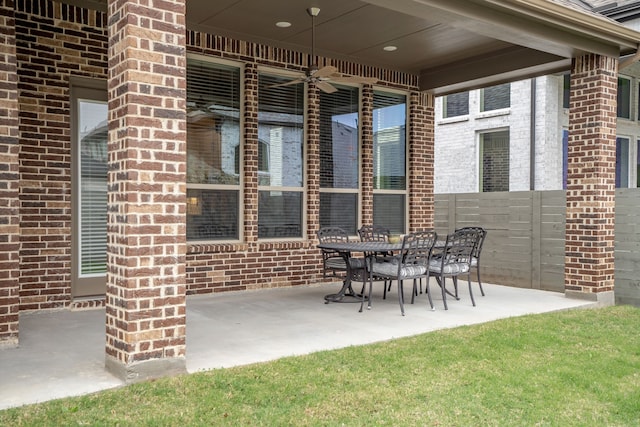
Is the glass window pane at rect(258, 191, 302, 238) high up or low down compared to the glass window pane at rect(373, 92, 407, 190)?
down

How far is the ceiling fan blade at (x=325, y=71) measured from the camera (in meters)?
5.95

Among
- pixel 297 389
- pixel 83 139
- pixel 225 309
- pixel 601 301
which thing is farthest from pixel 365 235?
pixel 297 389

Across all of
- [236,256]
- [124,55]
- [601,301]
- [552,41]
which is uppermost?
[552,41]

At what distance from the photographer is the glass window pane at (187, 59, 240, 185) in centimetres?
698

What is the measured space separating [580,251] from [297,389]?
16.2 feet

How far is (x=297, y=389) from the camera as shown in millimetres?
3590

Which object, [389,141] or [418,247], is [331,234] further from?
[389,141]

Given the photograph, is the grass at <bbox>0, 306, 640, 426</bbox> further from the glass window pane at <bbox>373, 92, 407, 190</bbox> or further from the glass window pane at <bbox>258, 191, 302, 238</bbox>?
the glass window pane at <bbox>373, 92, 407, 190</bbox>

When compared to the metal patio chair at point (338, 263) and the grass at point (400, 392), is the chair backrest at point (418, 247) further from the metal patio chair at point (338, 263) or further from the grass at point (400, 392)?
the grass at point (400, 392)

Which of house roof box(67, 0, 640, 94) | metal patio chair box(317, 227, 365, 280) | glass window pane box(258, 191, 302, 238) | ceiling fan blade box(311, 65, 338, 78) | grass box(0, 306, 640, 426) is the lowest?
grass box(0, 306, 640, 426)

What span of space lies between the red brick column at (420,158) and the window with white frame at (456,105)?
3.84 metres

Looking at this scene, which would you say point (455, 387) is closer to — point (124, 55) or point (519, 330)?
point (519, 330)

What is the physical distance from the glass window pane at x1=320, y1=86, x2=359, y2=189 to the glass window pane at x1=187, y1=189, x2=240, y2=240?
1541 mm

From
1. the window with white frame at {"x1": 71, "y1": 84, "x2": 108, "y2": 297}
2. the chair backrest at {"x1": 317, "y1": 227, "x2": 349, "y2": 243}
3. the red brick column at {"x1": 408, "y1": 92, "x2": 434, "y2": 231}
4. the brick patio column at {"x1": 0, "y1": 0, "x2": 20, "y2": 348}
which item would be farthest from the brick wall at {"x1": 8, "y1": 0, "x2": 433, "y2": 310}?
the red brick column at {"x1": 408, "y1": 92, "x2": 434, "y2": 231}
